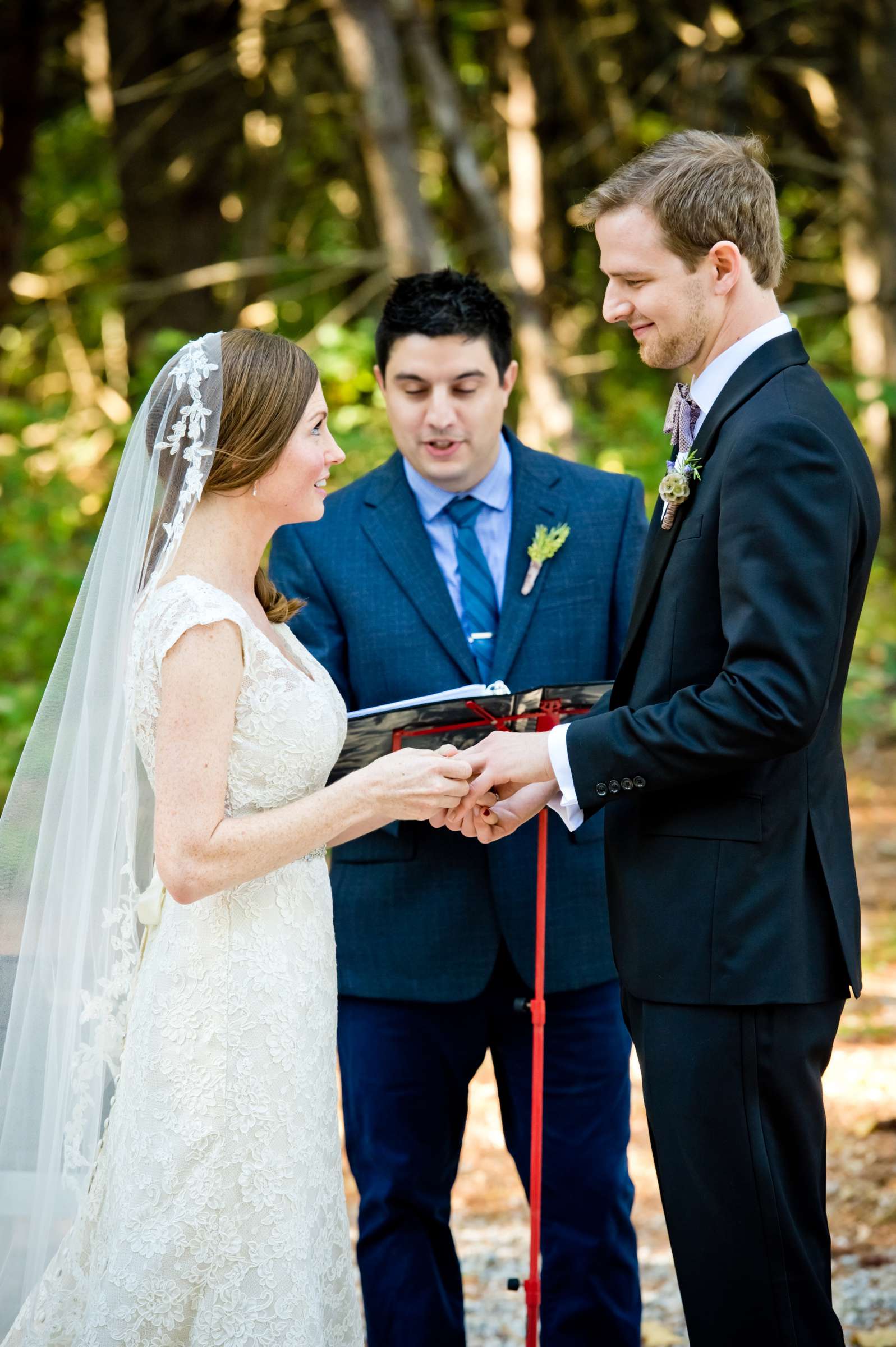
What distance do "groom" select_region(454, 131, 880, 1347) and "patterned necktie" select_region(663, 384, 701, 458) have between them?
40 mm

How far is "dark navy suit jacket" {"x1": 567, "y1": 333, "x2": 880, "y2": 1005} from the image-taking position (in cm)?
214

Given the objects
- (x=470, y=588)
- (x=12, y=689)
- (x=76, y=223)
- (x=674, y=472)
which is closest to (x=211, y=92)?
(x=76, y=223)

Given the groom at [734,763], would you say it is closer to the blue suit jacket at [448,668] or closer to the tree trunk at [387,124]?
the blue suit jacket at [448,668]

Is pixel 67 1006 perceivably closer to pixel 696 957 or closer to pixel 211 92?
pixel 696 957

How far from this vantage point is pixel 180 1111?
2.44 metres

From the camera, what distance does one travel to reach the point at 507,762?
8.21 ft

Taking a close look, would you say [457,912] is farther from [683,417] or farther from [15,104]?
[15,104]

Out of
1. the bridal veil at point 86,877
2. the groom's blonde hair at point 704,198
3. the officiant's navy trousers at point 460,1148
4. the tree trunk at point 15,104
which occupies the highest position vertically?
the tree trunk at point 15,104

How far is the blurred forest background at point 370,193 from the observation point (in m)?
7.41

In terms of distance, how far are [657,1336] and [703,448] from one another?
256 cm

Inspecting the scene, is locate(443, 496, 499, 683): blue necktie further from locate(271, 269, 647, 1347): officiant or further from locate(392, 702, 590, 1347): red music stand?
locate(392, 702, 590, 1347): red music stand

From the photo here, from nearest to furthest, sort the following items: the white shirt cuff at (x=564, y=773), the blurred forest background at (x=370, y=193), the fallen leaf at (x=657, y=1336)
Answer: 1. the white shirt cuff at (x=564, y=773)
2. the fallen leaf at (x=657, y=1336)
3. the blurred forest background at (x=370, y=193)

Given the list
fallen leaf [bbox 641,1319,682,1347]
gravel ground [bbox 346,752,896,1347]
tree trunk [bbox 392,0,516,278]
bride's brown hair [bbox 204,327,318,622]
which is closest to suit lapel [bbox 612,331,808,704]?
bride's brown hair [bbox 204,327,318,622]

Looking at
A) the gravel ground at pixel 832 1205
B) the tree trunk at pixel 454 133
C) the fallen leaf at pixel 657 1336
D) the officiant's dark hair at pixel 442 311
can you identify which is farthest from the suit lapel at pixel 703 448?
the tree trunk at pixel 454 133
